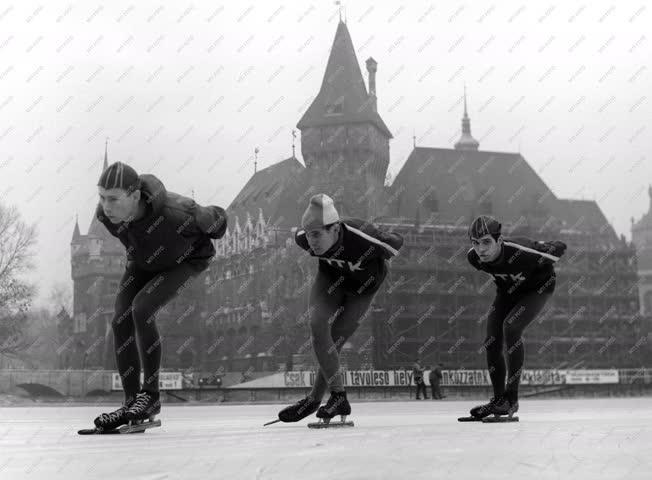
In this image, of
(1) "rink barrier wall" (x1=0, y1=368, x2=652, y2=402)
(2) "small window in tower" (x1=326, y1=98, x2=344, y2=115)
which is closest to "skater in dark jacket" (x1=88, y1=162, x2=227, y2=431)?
(1) "rink barrier wall" (x1=0, y1=368, x2=652, y2=402)

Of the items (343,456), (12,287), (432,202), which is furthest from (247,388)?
(432,202)

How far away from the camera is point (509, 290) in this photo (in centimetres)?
745

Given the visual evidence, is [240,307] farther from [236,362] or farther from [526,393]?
[526,393]

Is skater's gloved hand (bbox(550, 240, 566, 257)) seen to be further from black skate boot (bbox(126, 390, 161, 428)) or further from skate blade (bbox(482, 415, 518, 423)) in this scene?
black skate boot (bbox(126, 390, 161, 428))

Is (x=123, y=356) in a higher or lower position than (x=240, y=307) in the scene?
lower

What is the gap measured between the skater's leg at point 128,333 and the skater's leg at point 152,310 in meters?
0.08

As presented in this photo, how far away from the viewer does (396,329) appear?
66438mm

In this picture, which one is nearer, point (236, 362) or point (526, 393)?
point (526, 393)

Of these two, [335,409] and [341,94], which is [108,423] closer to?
[335,409]

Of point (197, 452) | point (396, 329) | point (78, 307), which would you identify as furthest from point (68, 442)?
point (78, 307)

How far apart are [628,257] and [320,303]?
7946cm

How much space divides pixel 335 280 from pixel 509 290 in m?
1.64

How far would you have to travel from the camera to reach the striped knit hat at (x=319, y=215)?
6.13 meters

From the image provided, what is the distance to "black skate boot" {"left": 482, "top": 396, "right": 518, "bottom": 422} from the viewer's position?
22.7 feet
